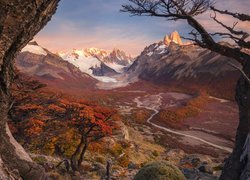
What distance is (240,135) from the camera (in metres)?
11.2

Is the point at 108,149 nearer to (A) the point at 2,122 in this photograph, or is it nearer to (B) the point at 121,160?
(B) the point at 121,160

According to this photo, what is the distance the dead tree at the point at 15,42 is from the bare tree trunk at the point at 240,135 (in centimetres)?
602

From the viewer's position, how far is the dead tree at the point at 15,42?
652cm

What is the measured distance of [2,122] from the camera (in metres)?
7.30

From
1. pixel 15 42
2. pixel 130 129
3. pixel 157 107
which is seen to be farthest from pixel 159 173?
pixel 157 107

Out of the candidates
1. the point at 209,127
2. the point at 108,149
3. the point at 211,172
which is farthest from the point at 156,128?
the point at 211,172

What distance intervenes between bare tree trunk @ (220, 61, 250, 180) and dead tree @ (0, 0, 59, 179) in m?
6.02

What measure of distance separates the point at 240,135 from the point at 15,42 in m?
7.73

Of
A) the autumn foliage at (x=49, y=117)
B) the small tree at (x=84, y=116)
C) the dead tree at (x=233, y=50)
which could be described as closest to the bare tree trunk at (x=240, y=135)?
the dead tree at (x=233, y=50)

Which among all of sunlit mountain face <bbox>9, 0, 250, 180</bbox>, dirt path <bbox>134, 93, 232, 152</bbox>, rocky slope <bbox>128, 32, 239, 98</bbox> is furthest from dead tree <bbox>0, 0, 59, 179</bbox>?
rocky slope <bbox>128, 32, 239, 98</bbox>

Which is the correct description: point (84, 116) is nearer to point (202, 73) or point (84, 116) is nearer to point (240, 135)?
point (240, 135)

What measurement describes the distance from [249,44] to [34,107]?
11.9m

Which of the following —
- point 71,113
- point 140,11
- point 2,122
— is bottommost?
point 71,113

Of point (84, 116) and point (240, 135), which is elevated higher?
point (240, 135)
